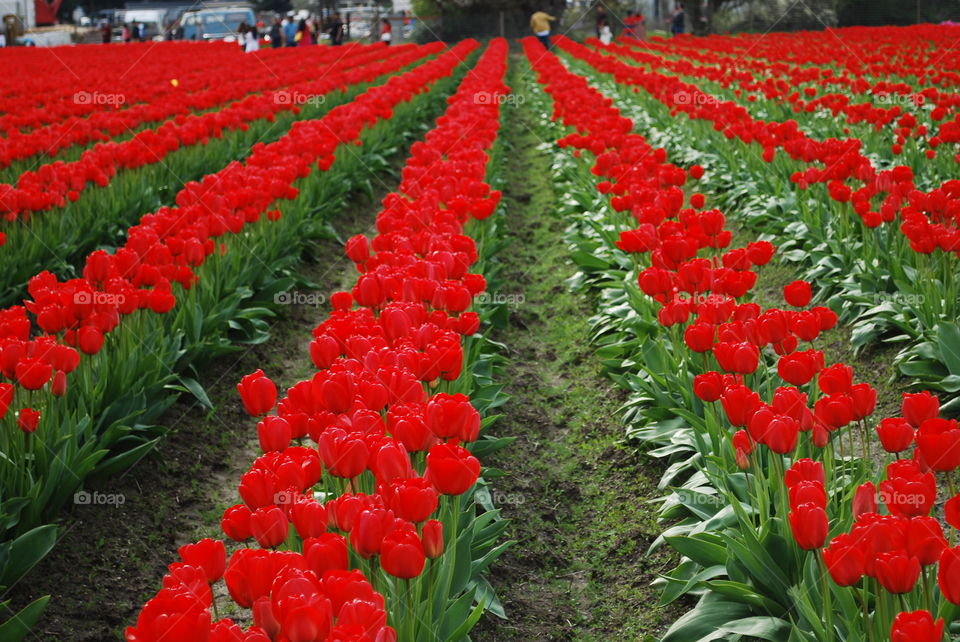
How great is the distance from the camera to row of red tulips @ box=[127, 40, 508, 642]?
1.82 m

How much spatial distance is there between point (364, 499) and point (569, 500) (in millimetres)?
2326

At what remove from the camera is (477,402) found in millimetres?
4262

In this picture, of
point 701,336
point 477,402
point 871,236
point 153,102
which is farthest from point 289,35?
point 701,336

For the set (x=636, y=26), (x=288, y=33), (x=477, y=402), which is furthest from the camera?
(x=288, y=33)

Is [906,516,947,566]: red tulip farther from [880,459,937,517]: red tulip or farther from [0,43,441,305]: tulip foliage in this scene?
[0,43,441,305]: tulip foliage

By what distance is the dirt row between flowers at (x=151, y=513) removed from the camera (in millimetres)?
3619

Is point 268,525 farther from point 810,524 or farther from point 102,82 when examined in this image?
point 102,82

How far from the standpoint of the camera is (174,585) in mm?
1932

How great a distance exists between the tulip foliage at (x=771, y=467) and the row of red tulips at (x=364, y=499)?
2.54 ft

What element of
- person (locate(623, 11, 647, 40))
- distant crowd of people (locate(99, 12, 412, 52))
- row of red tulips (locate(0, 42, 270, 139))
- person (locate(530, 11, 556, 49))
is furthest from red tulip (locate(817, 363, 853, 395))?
person (locate(623, 11, 647, 40))

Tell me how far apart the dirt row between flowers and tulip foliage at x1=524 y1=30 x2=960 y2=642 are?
6.64 ft

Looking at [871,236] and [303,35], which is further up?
[303,35]

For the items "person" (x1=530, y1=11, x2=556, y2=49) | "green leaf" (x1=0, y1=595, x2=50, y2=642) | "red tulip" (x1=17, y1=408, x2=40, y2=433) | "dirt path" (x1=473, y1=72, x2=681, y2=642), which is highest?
"person" (x1=530, y1=11, x2=556, y2=49)

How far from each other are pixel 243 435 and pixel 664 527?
2.41 metres
